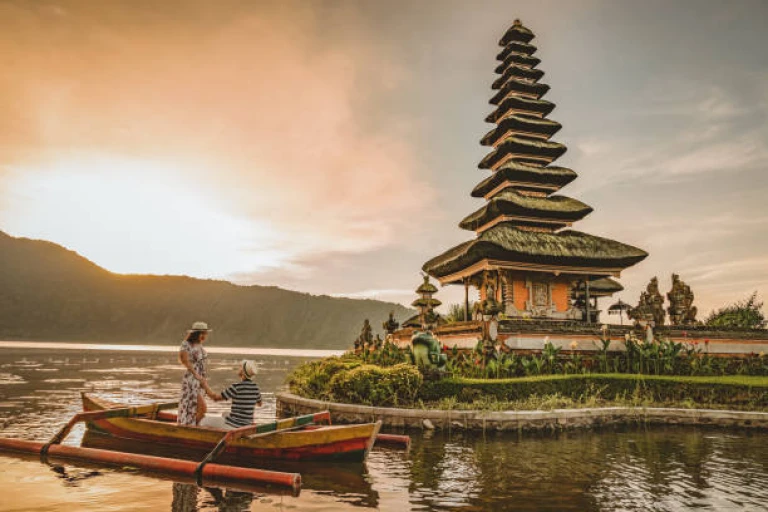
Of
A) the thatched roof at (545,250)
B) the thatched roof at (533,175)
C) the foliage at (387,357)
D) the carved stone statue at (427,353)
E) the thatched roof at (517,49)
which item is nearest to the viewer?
the carved stone statue at (427,353)

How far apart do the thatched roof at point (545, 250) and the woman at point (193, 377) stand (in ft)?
55.8

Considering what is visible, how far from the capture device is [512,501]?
7637 millimetres

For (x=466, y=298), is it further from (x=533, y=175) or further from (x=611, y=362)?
(x=611, y=362)

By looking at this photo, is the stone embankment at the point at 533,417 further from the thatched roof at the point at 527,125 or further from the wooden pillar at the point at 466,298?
the thatched roof at the point at 527,125

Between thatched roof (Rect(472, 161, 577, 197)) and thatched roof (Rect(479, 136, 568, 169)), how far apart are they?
1.17 meters

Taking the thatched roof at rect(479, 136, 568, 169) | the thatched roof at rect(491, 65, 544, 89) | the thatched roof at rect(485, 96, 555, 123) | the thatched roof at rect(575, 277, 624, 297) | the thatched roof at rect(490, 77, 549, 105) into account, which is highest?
the thatched roof at rect(491, 65, 544, 89)

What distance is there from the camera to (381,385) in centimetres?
1498

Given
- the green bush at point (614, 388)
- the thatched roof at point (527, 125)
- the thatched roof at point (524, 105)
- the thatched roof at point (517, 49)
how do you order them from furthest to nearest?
the thatched roof at point (517, 49), the thatched roof at point (524, 105), the thatched roof at point (527, 125), the green bush at point (614, 388)

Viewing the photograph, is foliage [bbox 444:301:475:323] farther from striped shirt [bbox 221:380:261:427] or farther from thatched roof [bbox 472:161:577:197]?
striped shirt [bbox 221:380:261:427]

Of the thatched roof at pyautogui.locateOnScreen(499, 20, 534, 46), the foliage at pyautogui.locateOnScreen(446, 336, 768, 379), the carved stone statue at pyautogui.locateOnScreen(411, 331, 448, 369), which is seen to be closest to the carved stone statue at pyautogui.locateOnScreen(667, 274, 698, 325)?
the foliage at pyautogui.locateOnScreen(446, 336, 768, 379)

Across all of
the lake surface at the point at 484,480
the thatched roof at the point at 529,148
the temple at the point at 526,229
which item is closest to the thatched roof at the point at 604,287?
the temple at the point at 526,229

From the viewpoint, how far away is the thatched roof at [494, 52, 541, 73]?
35853 mm

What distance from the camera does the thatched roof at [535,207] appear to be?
28655 mm

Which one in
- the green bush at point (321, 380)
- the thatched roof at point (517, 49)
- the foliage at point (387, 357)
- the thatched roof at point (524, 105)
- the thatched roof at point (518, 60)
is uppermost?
the thatched roof at point (517, 49)
